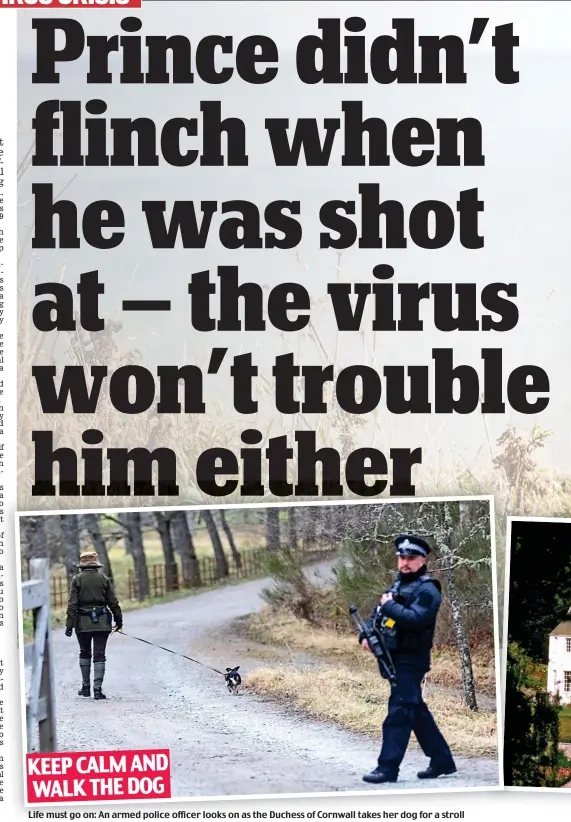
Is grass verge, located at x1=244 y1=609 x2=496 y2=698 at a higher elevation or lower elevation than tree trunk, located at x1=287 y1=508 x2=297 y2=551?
lower

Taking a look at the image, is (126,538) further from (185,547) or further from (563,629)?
(563,629)

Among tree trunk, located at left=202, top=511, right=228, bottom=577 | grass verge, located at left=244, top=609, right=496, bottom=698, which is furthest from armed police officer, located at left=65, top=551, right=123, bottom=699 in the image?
grass verge, located at left=244, top=609, right=496, bottom=698

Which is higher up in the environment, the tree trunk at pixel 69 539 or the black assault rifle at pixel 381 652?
the tree trunk at pixel 69 539

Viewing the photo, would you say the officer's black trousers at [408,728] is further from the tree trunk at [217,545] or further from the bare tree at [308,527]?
the tree trunk at [217,545]

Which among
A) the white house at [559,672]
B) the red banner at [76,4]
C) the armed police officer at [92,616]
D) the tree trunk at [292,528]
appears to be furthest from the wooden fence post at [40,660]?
the red banner at [76,4]

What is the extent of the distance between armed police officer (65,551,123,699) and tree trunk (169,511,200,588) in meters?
0.35

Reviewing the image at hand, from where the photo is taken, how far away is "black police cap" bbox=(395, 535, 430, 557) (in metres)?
4.34

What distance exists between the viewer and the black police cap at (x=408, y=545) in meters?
4.34

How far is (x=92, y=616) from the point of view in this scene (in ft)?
14.3

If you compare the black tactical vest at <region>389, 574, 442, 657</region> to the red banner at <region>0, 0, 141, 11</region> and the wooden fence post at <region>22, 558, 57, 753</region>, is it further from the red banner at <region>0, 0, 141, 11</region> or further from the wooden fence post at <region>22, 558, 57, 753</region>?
the red banner at <region>0, 0, 141, 11</region>

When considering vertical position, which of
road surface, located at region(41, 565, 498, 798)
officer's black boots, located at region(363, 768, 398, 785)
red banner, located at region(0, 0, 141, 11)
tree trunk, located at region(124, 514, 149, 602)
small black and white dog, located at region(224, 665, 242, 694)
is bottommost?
officer's black boots, located at region(363, 768, 398, 785)

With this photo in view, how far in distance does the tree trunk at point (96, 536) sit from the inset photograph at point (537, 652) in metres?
1.86

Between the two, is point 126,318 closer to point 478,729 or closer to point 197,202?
point 197,202

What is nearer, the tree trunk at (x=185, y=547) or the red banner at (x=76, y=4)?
the tree trunk at (x=185, y=547)
